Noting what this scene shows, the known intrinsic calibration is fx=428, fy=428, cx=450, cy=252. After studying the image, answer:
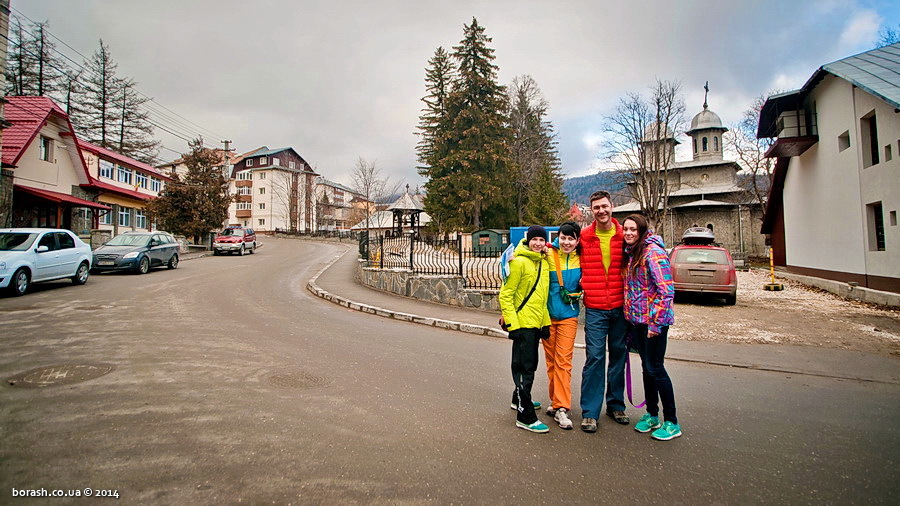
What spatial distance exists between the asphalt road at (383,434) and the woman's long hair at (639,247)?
1497 millimetres

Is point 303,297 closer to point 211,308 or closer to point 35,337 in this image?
point 211,308

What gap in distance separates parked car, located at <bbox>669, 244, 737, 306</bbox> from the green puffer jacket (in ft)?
30.2

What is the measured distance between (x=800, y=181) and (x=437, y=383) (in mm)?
20489

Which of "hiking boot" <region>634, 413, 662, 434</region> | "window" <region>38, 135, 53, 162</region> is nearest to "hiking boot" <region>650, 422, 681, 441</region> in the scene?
"hiking boot" <region>634, 413, 662, 434</region>

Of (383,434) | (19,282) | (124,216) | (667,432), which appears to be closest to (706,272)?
(667,432)

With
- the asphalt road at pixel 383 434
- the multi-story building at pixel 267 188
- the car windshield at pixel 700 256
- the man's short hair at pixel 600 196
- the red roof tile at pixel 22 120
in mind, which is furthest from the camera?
the multi-story building at pixel 267 188

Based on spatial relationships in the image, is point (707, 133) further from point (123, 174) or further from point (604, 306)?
point (123, 174)

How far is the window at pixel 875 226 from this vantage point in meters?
12.9

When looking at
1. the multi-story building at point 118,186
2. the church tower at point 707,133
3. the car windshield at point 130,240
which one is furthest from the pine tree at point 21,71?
the church tower at point 707,133

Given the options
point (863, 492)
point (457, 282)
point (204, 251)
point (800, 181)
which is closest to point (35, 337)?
point (457, 282)

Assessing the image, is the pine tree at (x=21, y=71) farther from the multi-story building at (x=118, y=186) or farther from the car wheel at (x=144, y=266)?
the car wheel at (x=144, y=266)

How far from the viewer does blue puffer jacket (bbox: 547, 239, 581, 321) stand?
4.03 metres

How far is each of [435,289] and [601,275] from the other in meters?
8.10

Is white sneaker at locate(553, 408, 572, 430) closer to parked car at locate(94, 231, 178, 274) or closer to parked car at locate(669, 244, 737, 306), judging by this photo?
parked car at locate(669, 244, 737, 306)
